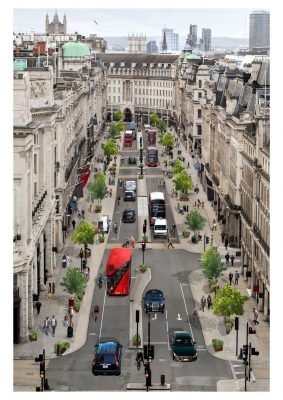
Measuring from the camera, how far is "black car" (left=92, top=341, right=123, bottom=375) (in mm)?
60188

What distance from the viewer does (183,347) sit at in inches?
2530

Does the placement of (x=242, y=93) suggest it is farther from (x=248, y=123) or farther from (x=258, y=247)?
(x=258, y=247)

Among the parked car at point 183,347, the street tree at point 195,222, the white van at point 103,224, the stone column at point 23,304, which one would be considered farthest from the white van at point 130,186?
the parked car at point 183,347

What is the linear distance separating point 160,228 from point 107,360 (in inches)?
1887

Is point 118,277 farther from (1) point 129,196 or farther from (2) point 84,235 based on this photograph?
(1) point 129,196

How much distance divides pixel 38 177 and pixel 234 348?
84.3 ft

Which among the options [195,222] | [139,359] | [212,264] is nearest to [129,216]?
[195,222]

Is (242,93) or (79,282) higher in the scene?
(242,93)

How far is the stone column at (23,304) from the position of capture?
218 feet

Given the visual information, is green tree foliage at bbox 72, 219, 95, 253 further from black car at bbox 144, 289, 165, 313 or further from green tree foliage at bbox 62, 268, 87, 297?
black car at bbox 144, 289, 165, 313

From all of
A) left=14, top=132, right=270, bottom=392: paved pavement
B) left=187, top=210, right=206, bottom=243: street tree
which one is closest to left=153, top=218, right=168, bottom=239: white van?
left=14, top=132, right=270, bottom=392: paved pavement

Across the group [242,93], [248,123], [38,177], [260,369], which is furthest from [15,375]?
[242,93]

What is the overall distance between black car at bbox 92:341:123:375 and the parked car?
399cm

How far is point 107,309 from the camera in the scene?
7662 cm
